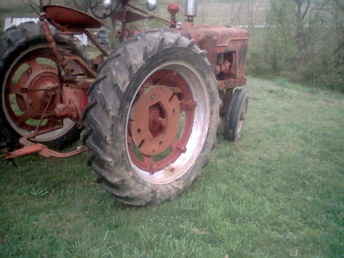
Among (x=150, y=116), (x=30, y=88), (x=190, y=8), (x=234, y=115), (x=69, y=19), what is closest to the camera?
(x=69, y=19)

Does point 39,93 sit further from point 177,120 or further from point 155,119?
point 177,120

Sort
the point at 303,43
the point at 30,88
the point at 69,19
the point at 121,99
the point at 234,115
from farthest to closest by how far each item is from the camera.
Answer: the point at 303,43, the point at 234,115, the point at 30,88, the point at 69,19, the point at 121,99

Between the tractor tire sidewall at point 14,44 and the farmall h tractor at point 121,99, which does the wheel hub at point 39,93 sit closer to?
the farmall h tractor at point 121,99

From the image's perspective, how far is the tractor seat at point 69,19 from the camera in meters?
2.43

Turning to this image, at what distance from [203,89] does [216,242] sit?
131 centimetres

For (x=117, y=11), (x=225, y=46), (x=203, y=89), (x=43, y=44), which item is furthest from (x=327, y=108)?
(x=43, y=44)

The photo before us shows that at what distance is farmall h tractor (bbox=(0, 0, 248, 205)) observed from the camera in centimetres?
221

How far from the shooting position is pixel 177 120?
117 inches

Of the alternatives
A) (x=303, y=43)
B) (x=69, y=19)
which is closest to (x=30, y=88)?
(x=69, y=19)

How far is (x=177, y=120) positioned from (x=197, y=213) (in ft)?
2.79

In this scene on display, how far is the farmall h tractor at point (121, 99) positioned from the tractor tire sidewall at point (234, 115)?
994 mm

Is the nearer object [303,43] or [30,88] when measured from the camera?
[30,88]

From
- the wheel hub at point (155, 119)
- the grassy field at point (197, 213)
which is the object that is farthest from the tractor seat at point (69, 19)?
the grassy field at point (197, 213)

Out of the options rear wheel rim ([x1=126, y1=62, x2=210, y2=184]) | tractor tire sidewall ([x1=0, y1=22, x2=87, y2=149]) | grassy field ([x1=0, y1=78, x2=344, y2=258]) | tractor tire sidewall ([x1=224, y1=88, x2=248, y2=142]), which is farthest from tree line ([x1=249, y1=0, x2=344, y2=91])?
tractor tire sidewall ([x1=0, y1=22, x2=87, y2=149])
